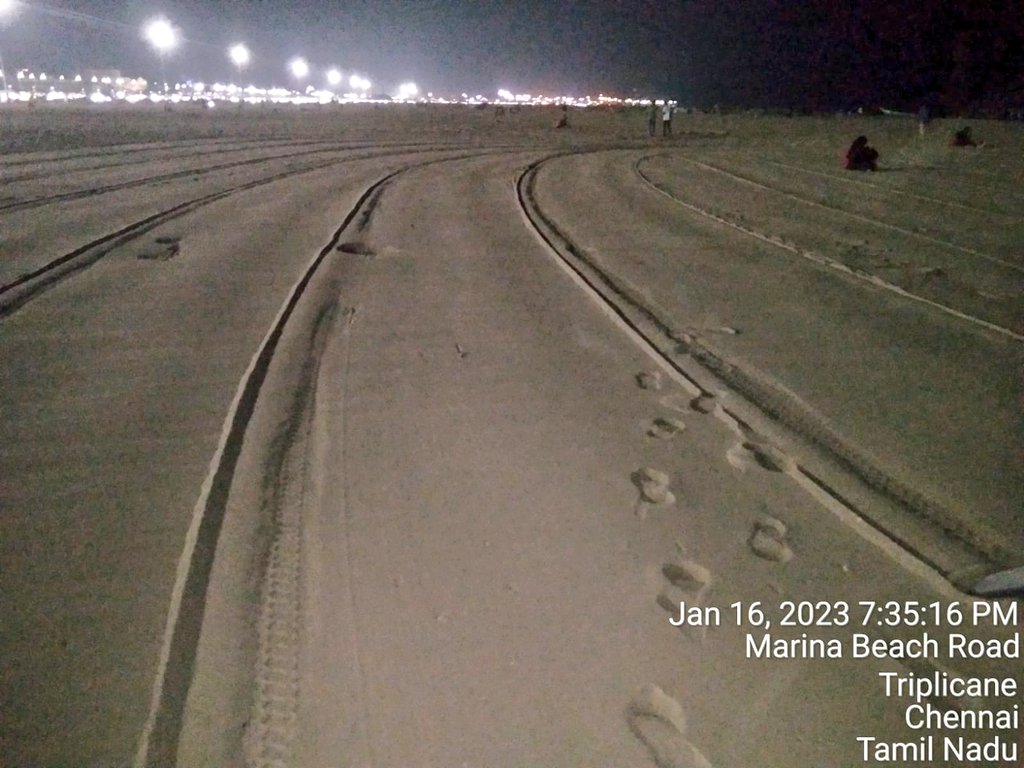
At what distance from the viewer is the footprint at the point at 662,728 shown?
3740 mm

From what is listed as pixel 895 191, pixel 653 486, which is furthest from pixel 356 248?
pixel 895 191

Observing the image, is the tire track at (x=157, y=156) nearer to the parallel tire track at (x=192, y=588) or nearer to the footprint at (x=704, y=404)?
the parallel tire track at (x=192, y=588)

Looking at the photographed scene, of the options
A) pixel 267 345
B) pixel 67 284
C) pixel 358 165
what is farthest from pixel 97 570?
pixel 358 165

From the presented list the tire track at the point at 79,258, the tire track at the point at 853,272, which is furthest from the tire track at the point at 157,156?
the tire track at the point at 853,272

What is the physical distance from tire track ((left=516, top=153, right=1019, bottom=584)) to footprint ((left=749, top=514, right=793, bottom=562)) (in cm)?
55

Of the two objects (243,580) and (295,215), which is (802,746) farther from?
(295,215)

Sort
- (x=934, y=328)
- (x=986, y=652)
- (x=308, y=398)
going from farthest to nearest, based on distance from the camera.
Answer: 1. (x=934, y=328)
2. (x=308, y=398)
3. (x=986, y=652)

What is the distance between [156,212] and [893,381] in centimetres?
1346

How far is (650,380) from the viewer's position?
8.20m

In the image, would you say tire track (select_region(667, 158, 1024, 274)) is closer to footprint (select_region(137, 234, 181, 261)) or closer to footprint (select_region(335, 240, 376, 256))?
footprint (select_region(335, 240, 376, 256))

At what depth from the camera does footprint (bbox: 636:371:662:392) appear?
804 centimetres

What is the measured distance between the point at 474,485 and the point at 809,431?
2.54m

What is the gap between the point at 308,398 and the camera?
7645mm

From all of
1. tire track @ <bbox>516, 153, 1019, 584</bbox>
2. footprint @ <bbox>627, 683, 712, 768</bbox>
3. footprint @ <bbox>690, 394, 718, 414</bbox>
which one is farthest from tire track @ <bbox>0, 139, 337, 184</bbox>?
footprint @ <bbox>627, 683, 712, 768</bbox>
